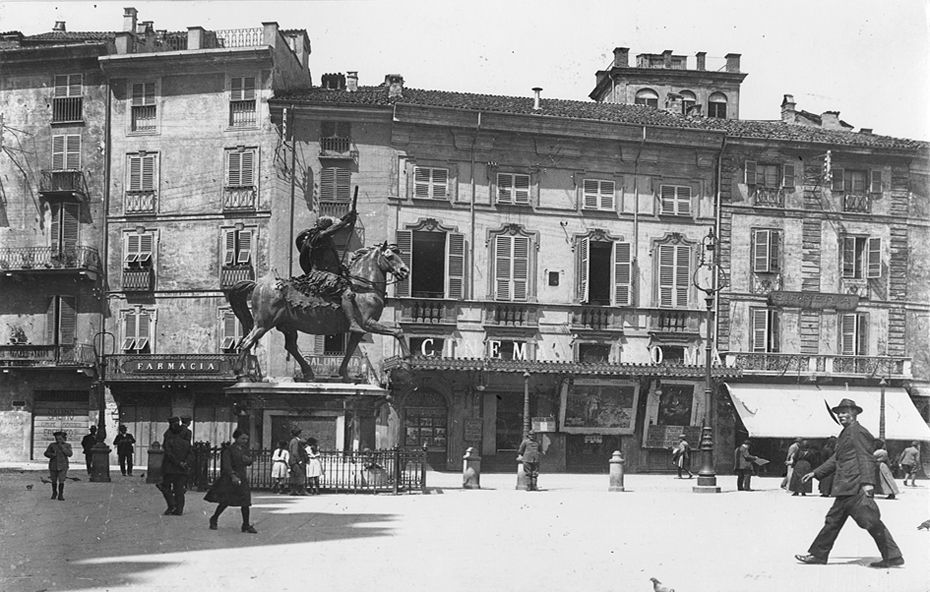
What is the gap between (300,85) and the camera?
4044 cm

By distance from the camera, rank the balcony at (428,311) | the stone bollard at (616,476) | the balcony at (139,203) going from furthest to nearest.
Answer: the balcony at (139,203)
the balcony at (428,311)
the stone bollard at (616,476)

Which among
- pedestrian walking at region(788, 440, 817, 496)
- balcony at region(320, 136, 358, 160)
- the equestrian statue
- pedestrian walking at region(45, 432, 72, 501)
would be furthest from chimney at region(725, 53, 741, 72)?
pedestrian walking at region(45, 432, 72, 501)

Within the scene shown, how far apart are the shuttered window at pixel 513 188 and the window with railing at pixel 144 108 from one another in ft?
39.7

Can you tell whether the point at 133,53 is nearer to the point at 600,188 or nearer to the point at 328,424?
the point at 600,188

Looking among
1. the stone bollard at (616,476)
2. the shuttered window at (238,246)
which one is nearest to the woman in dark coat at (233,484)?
the stone bollard at (616,476)

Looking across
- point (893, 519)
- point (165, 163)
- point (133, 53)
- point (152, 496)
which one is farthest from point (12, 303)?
point (893, 519)

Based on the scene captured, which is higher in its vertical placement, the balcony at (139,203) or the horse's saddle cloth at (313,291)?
the balcony at (139,203)

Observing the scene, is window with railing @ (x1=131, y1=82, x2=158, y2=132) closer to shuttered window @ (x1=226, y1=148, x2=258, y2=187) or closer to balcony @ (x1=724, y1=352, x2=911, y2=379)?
shuttered window @ (x1=226, y1=148, x2=258, y2=187)

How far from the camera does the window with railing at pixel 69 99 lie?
38.1 meters

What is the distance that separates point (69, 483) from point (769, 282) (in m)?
24.9

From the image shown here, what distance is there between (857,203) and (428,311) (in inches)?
647

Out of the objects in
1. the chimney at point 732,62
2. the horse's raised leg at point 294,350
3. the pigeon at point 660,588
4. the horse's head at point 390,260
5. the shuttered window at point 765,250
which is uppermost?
the chimney at point 732,62

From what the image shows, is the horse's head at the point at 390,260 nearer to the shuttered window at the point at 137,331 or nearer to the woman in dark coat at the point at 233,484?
the woman in dark coat at the point at 233,484

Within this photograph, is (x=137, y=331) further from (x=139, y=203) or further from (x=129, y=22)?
(x=129, y=22)
